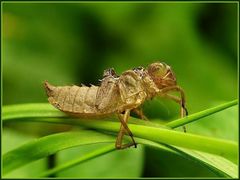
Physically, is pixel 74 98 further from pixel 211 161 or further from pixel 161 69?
pixel 211 161

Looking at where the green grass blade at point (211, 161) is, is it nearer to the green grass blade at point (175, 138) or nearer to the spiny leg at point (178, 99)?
the green grass blade at point (175, 138)

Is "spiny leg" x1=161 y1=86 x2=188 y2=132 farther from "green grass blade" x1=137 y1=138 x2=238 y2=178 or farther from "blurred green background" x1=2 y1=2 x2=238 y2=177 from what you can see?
"blurred green background" x1=2 y1=2 x2=238 y2=177

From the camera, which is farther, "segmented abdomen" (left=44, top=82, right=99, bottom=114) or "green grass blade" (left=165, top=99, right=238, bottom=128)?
"segmented abdomen" (left=44, top=82, right=99, bottom=114)

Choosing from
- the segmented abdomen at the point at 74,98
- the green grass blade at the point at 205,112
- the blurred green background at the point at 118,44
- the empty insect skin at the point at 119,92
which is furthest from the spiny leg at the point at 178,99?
the blurred green background at the point at 118,44

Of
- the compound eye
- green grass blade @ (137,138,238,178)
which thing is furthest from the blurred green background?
green grass blade @ (137,138,238,178)

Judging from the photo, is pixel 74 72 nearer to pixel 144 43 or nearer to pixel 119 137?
pixel 144 43

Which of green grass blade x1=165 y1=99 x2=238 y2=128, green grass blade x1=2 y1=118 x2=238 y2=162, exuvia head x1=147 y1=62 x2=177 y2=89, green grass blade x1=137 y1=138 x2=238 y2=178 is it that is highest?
exuvia head x1=147 y1=62 x2=177 y2=89
